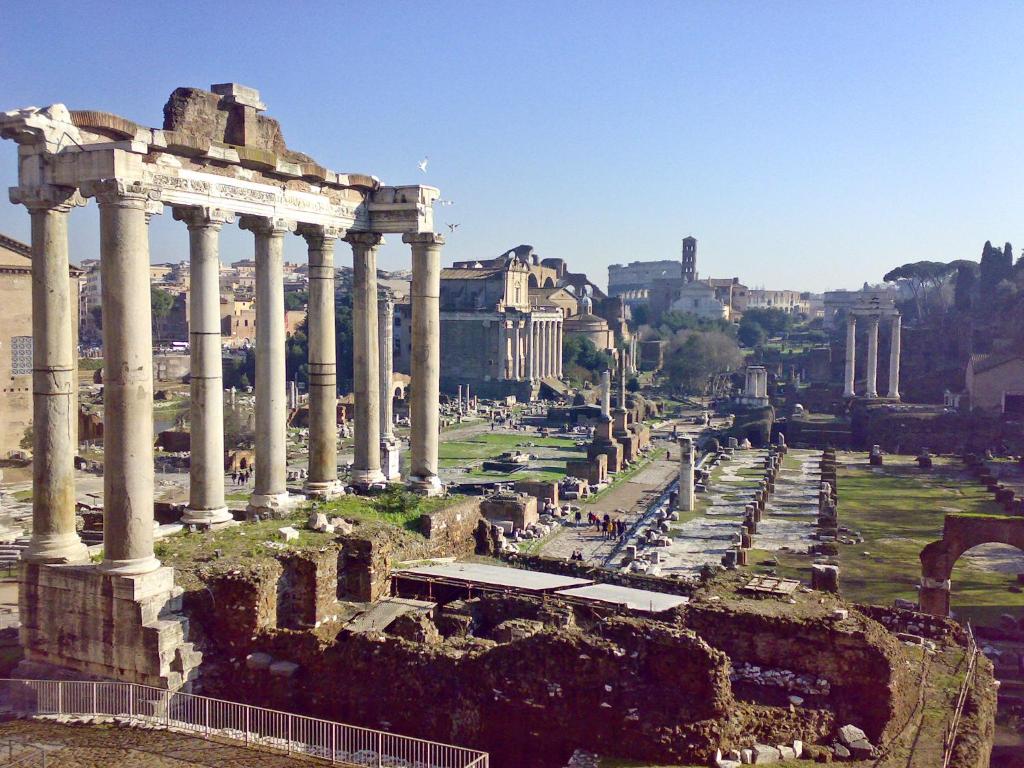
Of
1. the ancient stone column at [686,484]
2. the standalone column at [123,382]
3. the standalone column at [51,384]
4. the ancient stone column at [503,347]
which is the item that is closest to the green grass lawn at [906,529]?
the ancient stone column at [686,484]

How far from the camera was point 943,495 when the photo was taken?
40344mm

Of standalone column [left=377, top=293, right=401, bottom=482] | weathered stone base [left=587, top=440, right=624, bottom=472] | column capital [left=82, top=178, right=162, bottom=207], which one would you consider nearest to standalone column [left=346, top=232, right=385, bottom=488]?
A: column capital [left=82, top=178, right=162, bottom=207]

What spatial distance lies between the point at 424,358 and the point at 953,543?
1306 cm

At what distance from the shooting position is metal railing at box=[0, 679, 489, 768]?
10.5 m

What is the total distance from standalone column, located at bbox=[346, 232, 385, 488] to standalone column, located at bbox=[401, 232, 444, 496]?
0.85 ft

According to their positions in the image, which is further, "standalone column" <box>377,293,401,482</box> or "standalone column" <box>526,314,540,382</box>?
"standalone column" <box>526,314,540,382</box>

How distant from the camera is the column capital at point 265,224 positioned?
15.9m

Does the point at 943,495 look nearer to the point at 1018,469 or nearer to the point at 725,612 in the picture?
the point at 1018,469

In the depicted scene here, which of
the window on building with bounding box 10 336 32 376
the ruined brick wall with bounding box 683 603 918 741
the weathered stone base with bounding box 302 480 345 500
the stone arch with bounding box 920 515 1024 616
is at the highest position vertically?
the window on building with bounding box 10 336 32 376

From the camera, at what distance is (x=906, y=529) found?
3347 cm

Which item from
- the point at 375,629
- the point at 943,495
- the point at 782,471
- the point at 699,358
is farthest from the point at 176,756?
the point at 699,358

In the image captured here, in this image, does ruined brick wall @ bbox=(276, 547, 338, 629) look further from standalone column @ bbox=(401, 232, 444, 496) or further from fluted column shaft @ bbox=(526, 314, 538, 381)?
fluted column shaft @ bbox=(526, 314, 538, 381)

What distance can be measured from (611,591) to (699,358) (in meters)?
78.1

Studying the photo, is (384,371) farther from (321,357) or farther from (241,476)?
(321,357)
